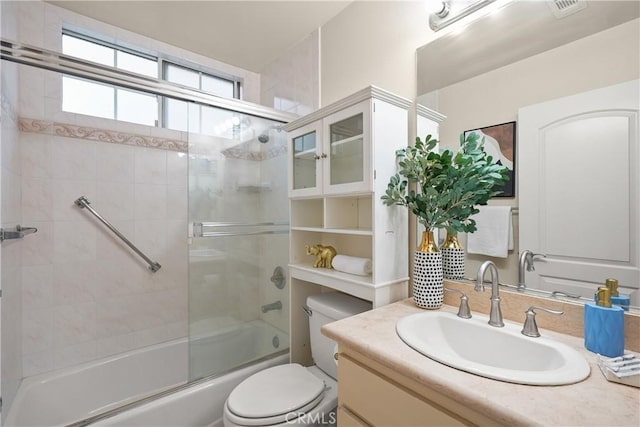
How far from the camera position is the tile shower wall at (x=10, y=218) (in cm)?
131

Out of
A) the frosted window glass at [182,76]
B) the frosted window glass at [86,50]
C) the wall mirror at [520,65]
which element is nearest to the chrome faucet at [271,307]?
the wall mirror at [520,65]

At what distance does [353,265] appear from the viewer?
133 cm

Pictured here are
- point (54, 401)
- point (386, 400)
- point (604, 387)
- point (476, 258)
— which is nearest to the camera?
point (604, 387)

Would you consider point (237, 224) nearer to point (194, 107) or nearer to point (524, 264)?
point (194, 107)

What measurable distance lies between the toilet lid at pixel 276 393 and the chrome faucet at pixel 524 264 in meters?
0.89

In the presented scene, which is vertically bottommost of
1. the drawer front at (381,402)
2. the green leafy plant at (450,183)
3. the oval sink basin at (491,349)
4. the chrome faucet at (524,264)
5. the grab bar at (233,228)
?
the drawer front at (381,402)

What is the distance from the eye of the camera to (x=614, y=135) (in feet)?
2.68

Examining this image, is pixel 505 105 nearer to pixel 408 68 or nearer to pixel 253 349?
pixel 408 68

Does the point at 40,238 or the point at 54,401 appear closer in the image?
the point at 54,401

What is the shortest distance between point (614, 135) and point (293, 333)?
5.32 feet

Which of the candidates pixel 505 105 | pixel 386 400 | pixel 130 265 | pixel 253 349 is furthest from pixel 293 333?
pixel 505 105

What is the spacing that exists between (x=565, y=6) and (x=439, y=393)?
1197 mm

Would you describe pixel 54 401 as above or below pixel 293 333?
below

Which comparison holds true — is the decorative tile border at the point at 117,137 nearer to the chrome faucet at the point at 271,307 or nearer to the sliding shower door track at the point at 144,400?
the chrome faucet at the point at 271,307
